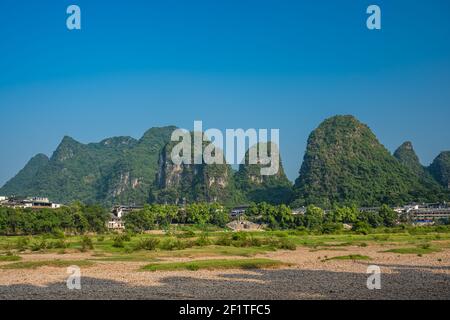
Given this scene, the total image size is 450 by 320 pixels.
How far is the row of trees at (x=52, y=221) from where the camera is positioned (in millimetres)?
60719

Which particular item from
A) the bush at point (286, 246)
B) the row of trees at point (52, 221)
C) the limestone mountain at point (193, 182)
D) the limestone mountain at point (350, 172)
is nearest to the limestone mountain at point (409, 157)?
the limestone mountain at point (350, 172)

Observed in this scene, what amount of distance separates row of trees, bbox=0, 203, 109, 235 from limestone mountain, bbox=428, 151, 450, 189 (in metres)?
107

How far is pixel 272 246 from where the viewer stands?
35.8 metres

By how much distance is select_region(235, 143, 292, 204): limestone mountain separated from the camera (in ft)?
440

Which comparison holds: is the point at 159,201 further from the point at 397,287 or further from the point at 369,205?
the point at 397,287

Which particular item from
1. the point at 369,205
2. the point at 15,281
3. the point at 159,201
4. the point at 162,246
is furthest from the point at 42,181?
the point at 15,281

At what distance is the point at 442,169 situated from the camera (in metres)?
149

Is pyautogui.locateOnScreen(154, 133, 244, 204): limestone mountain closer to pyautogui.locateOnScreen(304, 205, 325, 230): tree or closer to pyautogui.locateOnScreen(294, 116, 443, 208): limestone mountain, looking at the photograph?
pyautogui.locateOnScreen(294, 116, 443, 208): limestone mountain

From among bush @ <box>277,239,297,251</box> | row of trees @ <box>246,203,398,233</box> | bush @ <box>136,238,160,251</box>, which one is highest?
bush @ <box>136,238,160,251</box>

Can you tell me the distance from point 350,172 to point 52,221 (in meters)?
74.8

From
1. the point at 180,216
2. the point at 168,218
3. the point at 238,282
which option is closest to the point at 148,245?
the point at 238,282

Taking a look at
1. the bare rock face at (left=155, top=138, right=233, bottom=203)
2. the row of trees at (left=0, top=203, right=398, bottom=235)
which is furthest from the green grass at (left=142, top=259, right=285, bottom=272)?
the bare rock face at (left=155, top=138, right=233, bottom=203)

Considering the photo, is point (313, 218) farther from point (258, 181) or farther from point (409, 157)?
point (409, 157)

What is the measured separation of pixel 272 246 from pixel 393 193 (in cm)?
8301
